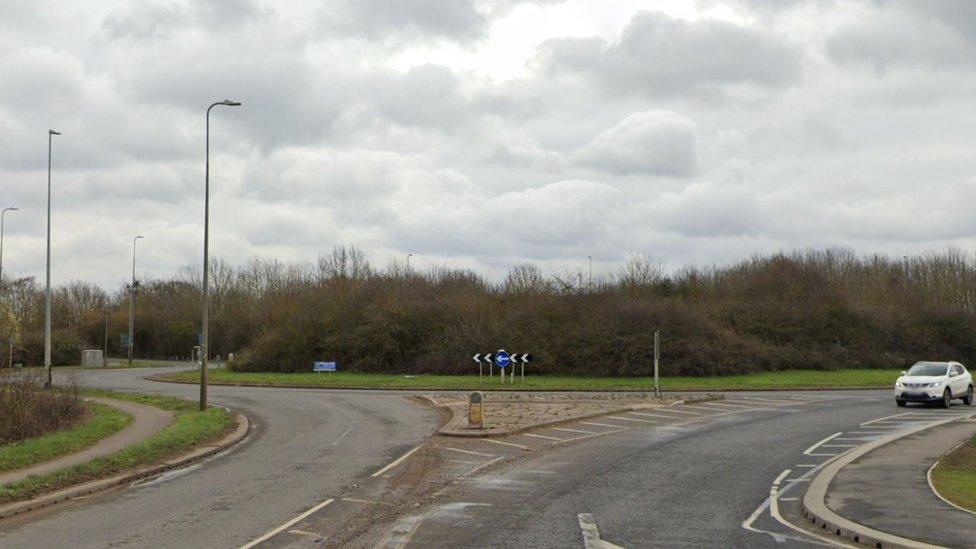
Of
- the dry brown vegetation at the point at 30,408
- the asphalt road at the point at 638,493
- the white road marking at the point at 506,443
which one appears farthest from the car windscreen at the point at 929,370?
the dry brown vegetation at the point at 30,408

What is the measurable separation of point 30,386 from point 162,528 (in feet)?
43.8

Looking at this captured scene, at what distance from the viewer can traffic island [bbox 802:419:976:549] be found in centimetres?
1097

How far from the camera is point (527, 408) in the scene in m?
31.4

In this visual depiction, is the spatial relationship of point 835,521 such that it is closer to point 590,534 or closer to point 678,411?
point 590,534

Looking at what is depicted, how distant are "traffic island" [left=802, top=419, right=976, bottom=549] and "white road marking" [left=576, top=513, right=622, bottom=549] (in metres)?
2.89

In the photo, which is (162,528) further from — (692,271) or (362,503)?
(692,271)

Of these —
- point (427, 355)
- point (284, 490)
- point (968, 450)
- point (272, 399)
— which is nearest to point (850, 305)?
point (427, 355)

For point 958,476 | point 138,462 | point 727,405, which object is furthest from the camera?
point 727,405

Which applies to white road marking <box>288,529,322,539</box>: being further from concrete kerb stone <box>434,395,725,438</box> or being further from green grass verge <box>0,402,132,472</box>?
concrete kerb stone <box>434,395,725,438</box>

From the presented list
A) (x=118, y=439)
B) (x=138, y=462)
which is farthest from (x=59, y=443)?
(x=138, y=462)

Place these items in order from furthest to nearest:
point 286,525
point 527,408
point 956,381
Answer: point 956,381
point 527,408
point 286,525

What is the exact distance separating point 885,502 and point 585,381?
3746 centimetres

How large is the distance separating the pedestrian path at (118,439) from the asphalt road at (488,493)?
6.54 ft

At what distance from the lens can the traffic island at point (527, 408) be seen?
80.6 ft
